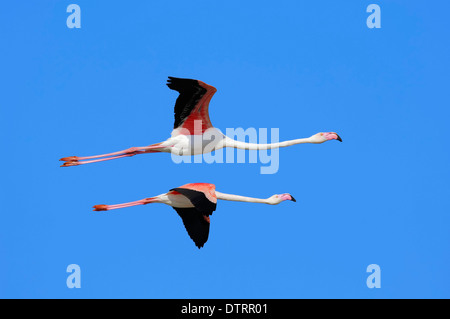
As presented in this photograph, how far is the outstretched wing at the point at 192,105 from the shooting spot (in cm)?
2891

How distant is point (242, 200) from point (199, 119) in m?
2.51

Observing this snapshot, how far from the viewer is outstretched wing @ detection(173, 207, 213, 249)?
95.1 feet

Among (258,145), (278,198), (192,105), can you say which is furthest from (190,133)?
(278,198)

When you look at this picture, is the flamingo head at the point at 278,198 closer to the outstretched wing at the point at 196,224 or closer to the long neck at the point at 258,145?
the long neck at the point at 258,145

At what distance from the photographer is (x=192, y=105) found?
29594 mm

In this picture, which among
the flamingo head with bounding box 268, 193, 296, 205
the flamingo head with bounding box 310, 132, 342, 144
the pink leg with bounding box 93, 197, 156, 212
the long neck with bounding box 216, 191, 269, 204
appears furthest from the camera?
the flamingo head with bounding box 268, 193, 296, 205

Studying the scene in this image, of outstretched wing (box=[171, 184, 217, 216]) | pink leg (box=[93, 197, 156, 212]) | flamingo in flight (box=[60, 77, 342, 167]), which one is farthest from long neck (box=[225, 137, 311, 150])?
outstretched wing (box=[171, 184, 217, 216])

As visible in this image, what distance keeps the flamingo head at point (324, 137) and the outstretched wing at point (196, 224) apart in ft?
11.9

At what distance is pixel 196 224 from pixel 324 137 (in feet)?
13.6

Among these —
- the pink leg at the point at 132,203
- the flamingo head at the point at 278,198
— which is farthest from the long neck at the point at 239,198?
the pink leg at the point at 132,203

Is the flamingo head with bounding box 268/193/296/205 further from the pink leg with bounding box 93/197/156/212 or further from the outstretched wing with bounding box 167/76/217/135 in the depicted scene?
the pink leg with bounding box 93/197/156/212

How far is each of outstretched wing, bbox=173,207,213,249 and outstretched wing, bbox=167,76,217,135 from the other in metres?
2.03

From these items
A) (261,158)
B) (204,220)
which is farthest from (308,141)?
(204,220)
